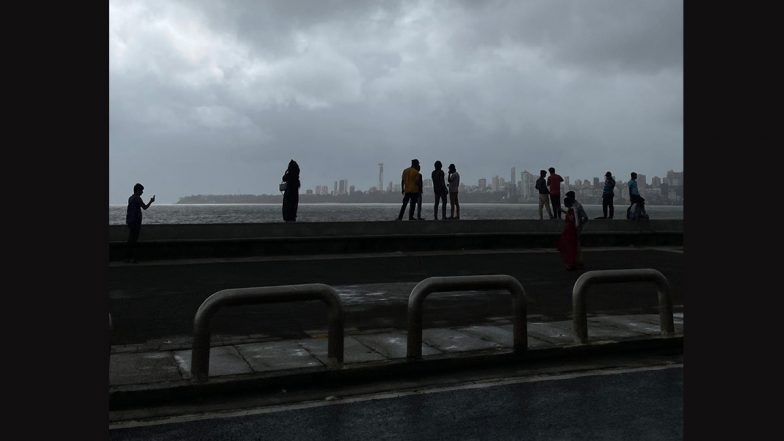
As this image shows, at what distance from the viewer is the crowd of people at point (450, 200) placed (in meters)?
14.9

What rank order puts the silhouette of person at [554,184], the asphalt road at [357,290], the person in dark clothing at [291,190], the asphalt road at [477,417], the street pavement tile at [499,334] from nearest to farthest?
the asphalt road at [477,417] < the street pavement tile at [499,334] < the asphalt road at [357,290] < the person in dark clothing at [291,190] < the silhouette of person at [554,184]

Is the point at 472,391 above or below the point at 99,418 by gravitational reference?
below

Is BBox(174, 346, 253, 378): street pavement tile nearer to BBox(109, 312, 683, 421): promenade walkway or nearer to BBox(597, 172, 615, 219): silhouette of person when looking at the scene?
BBox(109, 312, 683, 421): promenade walkway

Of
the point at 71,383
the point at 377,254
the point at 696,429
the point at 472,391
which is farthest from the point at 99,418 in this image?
the point at 377,254

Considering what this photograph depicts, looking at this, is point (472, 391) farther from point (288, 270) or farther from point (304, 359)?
point (288, 270)

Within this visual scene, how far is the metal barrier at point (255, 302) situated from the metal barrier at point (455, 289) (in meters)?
0.79

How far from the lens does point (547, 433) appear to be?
4.59 meters

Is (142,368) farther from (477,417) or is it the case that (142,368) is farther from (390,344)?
(477,417)

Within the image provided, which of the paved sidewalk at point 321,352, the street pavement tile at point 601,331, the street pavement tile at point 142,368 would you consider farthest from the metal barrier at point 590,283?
the street pavement tile at point 142,368

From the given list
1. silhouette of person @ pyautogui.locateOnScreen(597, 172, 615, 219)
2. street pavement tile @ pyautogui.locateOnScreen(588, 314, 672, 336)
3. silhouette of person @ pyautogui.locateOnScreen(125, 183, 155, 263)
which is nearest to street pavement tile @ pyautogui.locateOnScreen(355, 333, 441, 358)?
street pavement tile @ pyautogui.locateOnScreen(588, 314, 672, 336)

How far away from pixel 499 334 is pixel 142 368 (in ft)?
13.9

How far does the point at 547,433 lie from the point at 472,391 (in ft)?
3.95

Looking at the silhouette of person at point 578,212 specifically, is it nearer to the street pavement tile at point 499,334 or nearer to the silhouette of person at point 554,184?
the street pavement tile at point 499,334

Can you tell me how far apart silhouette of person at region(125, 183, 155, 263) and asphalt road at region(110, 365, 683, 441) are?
11614 mm
